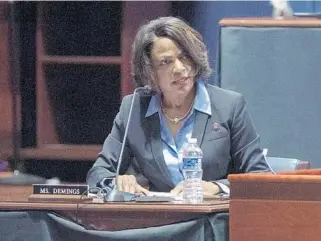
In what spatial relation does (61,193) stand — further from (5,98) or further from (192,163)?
(5,98)

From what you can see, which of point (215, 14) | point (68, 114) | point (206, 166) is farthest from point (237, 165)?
point (68, 114)

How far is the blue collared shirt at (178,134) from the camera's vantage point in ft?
10.5

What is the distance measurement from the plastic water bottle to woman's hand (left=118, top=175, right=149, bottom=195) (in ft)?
0.49

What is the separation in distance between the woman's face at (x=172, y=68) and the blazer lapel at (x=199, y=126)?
9 cm

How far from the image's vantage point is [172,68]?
320 centimetres

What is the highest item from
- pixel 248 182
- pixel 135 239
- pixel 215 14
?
pixel 215 14

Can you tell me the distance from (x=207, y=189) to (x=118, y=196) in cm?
33

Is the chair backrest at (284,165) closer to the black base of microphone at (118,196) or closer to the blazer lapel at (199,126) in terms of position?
the blazer lapel at (199,126)

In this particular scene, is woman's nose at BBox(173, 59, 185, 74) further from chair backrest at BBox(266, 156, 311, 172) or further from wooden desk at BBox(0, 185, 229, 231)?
wooden desk at BBox(0, 185, 229, 231)

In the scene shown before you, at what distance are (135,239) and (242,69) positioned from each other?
5.35 feet

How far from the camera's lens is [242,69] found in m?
4.10

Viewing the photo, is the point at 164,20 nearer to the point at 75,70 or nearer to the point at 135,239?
the point at 135,239

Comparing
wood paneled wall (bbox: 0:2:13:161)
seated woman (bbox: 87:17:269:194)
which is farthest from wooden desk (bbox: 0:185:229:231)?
wood paneled wall (bbox: 0:2:13:161)

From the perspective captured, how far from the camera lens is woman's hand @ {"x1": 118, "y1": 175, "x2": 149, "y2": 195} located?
301 cm
